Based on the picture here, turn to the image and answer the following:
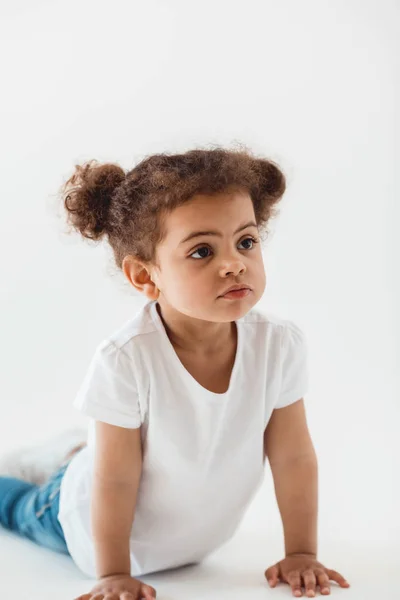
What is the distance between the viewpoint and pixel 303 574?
1.49 metres

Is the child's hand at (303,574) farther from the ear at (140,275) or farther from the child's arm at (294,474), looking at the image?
the ear at (140,275)

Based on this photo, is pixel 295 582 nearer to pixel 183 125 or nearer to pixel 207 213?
pixel 207 213

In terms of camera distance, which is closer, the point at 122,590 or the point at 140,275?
the point at 122,590

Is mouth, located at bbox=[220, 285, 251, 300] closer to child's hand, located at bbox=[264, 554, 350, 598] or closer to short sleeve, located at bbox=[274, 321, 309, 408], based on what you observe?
short sleeve, located at bbox=[274, 321, 309, 408]

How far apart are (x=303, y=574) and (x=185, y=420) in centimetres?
32

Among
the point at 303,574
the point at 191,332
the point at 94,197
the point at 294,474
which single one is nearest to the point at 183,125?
the point at 94,197

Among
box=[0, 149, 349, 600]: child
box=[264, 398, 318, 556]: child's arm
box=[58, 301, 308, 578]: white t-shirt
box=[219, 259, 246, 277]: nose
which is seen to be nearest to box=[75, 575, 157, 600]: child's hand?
box=[0, 149, 349, 600]: child

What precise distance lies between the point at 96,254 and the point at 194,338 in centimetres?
111

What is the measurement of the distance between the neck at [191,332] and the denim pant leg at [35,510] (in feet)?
1.67

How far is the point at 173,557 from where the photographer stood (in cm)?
164

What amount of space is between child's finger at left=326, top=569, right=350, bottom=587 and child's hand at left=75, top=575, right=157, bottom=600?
30cm

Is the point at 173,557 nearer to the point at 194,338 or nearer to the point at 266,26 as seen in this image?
the point at 194,338

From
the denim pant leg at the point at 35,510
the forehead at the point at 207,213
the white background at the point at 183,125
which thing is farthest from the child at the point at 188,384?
the white background at the point at 183,125

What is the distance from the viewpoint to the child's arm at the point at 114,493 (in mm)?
1506
